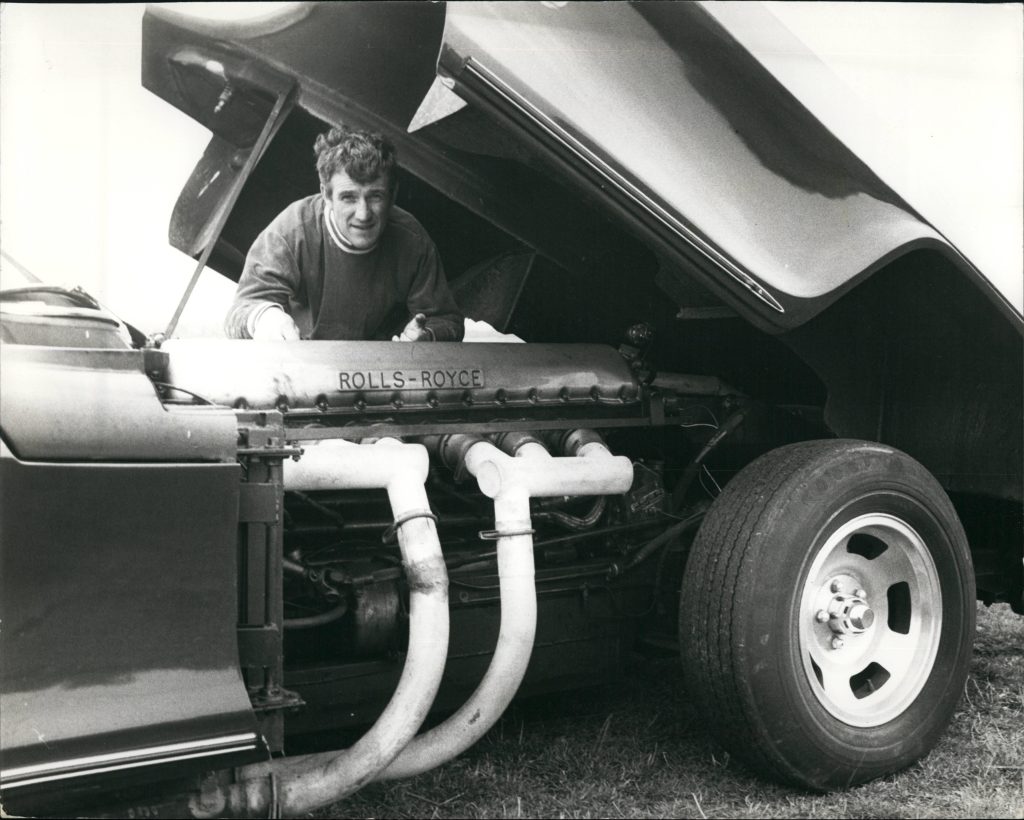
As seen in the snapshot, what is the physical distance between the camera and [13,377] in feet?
6.84

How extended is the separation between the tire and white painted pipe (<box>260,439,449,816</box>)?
725mm

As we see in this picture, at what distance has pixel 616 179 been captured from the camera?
257 cm

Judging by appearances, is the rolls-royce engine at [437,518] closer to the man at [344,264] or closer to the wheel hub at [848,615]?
the man at [344,264]

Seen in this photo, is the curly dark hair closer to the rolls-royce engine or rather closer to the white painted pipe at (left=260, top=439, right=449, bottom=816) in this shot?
the rolls-royce engine

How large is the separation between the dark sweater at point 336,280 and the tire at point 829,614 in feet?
3.86

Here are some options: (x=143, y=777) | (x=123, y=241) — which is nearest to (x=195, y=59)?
(x=123, y=241)

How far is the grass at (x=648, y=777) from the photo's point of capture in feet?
9.01

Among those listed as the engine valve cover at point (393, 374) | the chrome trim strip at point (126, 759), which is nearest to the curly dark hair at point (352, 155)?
the engine valve cover at point (393, 374)

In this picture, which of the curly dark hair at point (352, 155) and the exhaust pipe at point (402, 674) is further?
the curly dark hair at point (352, 155)

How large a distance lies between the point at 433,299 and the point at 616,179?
104 centimetres

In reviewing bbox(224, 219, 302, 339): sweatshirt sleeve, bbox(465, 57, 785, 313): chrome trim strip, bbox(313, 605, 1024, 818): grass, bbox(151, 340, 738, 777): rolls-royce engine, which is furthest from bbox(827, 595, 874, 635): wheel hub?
bbox(224, 219, 302, 339): sweatshirt sleeve

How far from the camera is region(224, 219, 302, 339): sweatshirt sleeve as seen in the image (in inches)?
128

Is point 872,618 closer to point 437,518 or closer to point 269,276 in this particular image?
point 437,518

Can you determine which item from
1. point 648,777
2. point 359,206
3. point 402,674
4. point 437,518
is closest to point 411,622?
point 402,674
